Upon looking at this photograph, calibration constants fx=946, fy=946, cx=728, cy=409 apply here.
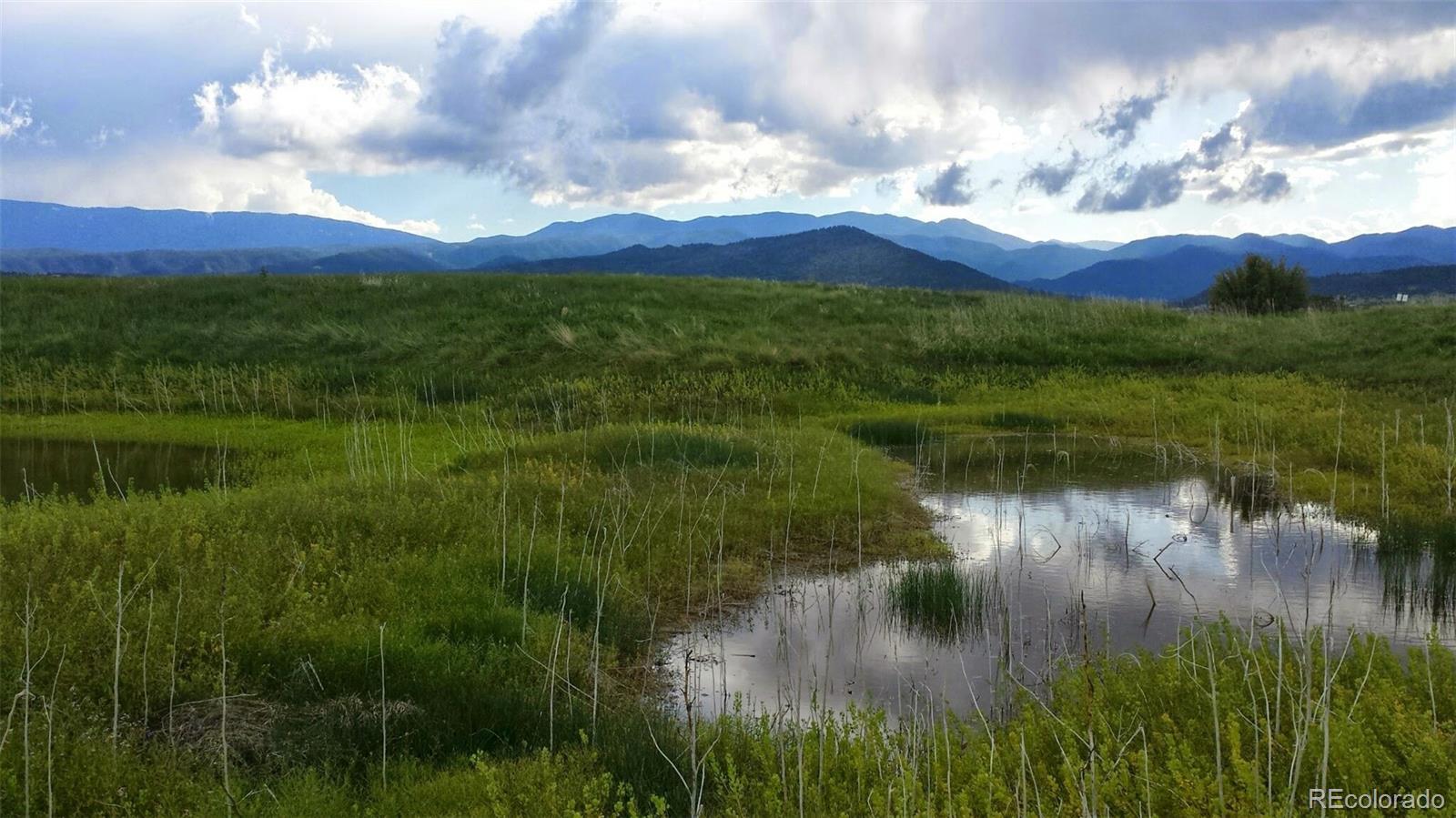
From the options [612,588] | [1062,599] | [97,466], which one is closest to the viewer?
[1062,599]

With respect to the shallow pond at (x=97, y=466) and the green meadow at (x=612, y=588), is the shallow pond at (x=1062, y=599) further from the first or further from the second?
the shallow pond at (x=97, y=466)

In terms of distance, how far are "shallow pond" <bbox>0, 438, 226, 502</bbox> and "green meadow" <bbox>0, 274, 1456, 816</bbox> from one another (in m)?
0.52

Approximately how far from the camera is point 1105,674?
6473mm

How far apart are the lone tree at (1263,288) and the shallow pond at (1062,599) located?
36.9m

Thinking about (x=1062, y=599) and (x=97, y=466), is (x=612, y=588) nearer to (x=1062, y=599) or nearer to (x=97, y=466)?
(x=1062, y=599)

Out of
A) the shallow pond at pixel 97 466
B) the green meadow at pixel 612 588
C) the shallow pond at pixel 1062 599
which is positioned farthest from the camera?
the shallow pond at pixel 97 466

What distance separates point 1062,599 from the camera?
964 cm

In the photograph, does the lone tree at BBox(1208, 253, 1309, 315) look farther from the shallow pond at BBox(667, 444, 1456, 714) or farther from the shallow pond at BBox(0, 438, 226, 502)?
the shallow pond at BBox(0, 438, 226, 502)

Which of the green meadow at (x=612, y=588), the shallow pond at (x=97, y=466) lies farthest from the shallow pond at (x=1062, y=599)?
the shallow pond at (x=97, y=466)

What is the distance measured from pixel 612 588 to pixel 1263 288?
45838 millimetres

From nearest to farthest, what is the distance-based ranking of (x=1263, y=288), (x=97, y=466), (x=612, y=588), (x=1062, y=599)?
(x=1062, y=599) < (x=612, y=588) < (x=97, y=466) < (x=1263, y=288)

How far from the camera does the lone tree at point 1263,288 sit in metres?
46.0

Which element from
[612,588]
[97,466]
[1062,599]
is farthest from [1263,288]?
[97,466]

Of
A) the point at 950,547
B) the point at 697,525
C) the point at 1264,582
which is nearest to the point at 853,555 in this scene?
the point at 950,547
